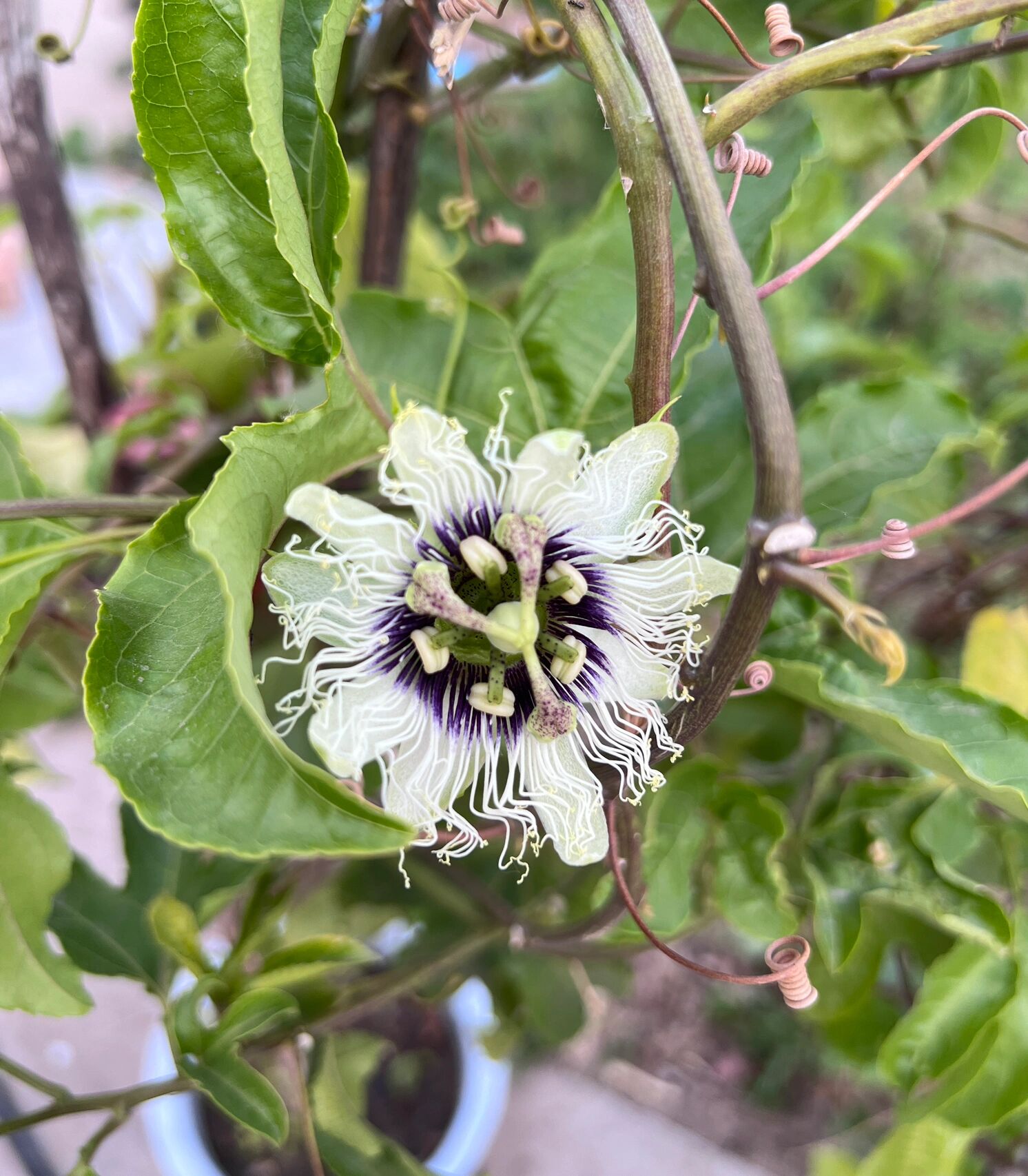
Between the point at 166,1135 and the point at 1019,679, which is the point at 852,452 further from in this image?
the point at 166,1135

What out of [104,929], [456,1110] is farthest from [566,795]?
[456,1110]

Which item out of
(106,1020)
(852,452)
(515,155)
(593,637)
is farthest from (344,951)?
(515,155)

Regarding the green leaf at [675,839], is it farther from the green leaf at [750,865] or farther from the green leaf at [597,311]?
the green leaf at [597,311]

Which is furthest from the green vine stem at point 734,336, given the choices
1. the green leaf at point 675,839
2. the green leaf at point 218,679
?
the green leaf at point 675,839

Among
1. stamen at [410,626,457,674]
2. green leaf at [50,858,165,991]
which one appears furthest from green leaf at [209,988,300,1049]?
stamen at [410,626,457,674]

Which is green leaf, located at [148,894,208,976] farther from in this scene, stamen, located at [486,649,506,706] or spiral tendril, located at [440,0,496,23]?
spiral tendril, located at [440,0,496,23]

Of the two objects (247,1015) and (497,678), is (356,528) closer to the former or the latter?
(497,678)
